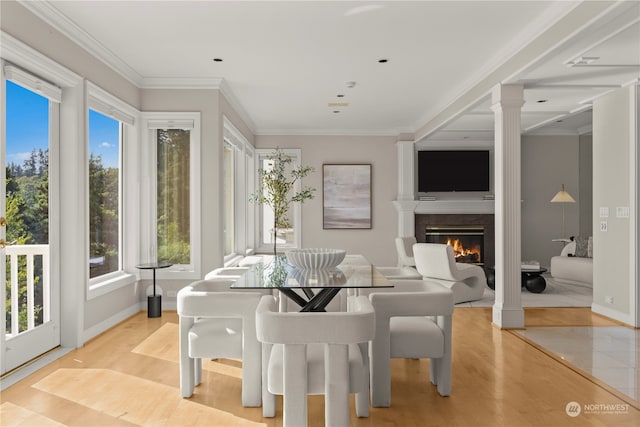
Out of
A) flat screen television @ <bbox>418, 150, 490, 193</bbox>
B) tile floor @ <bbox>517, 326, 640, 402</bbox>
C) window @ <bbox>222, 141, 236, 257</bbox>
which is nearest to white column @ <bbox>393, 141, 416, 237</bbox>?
flat screen television @ <bbox>418, 150, 490, 193</bbox>

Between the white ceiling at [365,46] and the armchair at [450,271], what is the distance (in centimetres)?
184

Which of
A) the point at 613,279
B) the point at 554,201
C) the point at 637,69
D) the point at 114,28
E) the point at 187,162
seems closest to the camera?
the point at 114,28

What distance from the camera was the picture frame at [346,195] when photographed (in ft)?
29.9

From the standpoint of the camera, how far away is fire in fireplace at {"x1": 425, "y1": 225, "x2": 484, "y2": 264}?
9.41 metres

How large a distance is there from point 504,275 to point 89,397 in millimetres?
3818

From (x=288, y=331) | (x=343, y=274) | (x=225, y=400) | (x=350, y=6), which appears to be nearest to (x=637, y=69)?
(x=350, y=6)

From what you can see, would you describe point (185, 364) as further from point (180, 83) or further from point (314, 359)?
point (180, 83)

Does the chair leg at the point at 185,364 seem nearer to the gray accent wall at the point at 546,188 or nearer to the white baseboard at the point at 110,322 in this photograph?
the white baseboard at the point at 110,322

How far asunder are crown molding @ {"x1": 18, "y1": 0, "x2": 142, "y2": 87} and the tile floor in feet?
15.7

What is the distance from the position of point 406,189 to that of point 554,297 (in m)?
3.31

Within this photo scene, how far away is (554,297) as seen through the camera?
6516 mm

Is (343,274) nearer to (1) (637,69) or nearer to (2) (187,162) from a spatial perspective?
(2) (187,162)

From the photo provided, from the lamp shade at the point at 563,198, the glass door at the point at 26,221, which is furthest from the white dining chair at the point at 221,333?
the lamp shade at the point at 563,198

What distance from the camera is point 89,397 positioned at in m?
3.01
